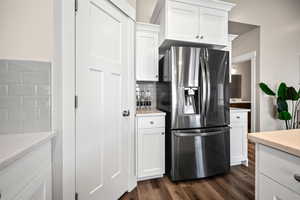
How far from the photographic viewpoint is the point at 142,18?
272cm

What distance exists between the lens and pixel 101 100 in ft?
4.38

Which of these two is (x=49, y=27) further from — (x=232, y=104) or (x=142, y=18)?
(x=232, y=104)

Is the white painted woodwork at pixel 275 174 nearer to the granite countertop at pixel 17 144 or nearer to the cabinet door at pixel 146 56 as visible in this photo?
the granite countertop at pixel 17 144

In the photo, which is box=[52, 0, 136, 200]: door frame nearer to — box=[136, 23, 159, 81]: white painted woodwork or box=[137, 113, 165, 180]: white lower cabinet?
box=[137, 113, 165, 180]: white lower cabinet

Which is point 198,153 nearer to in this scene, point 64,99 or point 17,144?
point 64,99

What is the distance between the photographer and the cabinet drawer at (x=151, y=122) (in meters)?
1.85

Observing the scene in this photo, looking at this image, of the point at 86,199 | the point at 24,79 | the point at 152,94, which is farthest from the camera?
the point at 152,94

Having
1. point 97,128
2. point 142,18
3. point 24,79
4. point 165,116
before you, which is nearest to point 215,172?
point 165,116

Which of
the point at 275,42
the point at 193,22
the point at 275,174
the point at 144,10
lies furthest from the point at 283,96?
the point at 144,10

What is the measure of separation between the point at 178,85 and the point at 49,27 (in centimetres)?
139

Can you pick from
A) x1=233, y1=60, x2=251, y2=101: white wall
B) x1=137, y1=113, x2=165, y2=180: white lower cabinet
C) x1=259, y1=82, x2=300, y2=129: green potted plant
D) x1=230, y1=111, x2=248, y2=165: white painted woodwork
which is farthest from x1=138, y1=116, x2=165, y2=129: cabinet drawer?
x1=233, y1=60, x2=251, y2=101: white wall

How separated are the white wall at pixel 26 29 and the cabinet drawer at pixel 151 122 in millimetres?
1213

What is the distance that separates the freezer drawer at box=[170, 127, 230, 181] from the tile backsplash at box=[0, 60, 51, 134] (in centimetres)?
139

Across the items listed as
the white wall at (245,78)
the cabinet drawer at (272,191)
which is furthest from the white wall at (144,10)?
the white wall at (245,78)
